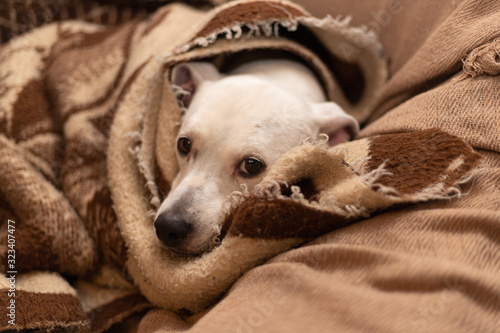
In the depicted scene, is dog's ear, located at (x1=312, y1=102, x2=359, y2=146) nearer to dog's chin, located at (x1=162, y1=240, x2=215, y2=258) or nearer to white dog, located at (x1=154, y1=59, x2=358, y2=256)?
white dog, located at (x1=154, y1=59, x2=358, y2=256)

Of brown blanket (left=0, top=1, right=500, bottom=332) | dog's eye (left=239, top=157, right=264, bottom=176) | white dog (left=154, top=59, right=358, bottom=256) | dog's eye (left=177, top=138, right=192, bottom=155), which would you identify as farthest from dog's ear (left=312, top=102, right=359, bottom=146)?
dog's eye (left=177, top=138, right=192, bottom=155)

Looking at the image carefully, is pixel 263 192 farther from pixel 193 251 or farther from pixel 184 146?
pixel 184 146

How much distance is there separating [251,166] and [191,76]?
0.46 metres

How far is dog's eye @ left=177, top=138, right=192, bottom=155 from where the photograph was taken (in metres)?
1.17

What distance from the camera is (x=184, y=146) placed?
3.90 feet

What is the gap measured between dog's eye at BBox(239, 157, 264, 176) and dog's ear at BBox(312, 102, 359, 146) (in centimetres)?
28

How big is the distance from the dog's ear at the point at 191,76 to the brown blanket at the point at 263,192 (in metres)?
0.07

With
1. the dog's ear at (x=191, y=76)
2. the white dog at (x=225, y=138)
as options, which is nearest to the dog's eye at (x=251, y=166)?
the white dog at (x=225, y=138)

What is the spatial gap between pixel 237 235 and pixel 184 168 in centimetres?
38

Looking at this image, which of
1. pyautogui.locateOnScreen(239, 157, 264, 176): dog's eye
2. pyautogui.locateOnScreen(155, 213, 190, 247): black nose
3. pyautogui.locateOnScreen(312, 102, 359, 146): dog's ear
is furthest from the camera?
pyautogui.locateOnScreen(312, 102, 359, 146): dog's ear

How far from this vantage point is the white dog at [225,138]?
100 cm

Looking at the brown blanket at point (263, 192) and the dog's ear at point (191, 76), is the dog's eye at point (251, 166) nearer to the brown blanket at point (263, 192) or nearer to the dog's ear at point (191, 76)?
the brown blanket at point (263, 192)

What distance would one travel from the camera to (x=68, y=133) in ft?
4.61

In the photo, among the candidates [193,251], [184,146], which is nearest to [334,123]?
[184,146]
